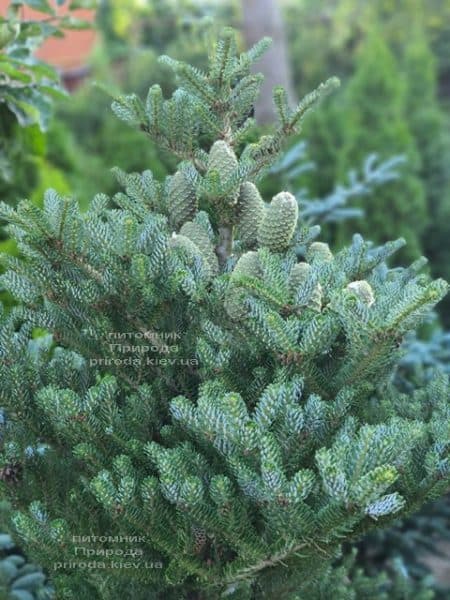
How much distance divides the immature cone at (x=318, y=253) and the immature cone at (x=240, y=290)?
0.49ft

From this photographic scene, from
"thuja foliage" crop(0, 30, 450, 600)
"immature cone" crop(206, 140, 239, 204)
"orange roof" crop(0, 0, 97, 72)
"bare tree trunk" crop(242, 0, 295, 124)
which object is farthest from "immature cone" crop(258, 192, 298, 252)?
"orange roof" crop(0, 0, 97, 72)

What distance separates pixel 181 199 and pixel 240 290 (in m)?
0.32

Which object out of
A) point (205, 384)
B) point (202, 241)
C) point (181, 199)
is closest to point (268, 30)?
point (181, 199)

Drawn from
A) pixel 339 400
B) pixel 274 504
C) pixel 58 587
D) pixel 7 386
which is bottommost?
pixel 58 587

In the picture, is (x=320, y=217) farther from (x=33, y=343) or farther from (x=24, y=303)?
(x=24, y=303)

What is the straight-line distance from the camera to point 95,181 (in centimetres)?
534

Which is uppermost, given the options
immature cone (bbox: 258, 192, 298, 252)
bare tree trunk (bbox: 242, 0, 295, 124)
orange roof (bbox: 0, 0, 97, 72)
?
orange roof (bbox: 0, 0, 97, 72)

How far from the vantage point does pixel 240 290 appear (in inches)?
58.6

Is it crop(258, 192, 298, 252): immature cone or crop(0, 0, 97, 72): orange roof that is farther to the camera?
crop(0, 0, 97, 72): orange roof

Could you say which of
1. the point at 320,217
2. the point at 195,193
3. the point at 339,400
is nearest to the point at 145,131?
the point at 195,193

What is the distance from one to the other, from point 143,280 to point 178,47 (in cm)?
637

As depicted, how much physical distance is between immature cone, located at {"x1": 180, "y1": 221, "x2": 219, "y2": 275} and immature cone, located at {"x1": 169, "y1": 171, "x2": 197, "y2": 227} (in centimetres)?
8

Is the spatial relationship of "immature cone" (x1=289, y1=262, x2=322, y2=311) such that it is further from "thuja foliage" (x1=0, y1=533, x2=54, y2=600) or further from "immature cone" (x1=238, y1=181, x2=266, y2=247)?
"thuja foliage" (x1=0, y1=533, x2=54, y2=600)

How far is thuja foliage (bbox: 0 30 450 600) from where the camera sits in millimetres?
1296
